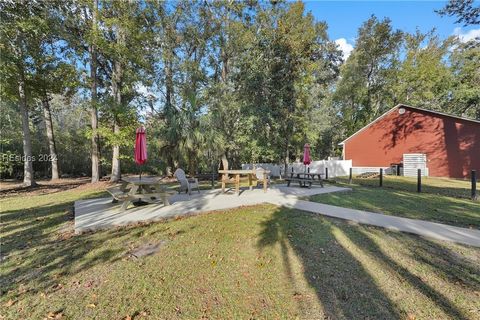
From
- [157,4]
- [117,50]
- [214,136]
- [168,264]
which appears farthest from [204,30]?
[168,264]

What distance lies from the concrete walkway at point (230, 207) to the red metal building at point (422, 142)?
16.0m

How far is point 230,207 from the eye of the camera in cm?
679

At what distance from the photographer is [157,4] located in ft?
58.5

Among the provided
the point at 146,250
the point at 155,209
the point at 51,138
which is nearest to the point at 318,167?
the point at 155,209

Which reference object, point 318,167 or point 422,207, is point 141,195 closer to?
point 422,207

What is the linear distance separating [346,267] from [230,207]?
3.80 meters

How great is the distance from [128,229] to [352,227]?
4.45 metres

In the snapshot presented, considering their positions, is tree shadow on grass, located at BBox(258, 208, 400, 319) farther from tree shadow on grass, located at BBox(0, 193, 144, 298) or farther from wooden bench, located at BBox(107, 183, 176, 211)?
wooden bench, located at BBox(107, 183, 176, 211)

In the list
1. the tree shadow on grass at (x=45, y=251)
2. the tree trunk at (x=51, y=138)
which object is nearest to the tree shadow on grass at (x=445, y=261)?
the tree shadow on grass at (x=45, y=251)

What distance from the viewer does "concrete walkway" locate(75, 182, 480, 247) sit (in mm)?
4672

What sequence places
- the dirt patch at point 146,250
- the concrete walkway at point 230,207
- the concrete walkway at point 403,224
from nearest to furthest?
the dirt patch at point 146,250, the concrete walkway at point 403,224, the concrete walkway at point 230,207

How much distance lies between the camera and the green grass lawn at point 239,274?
255cm

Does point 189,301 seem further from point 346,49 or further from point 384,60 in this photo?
point 346,49

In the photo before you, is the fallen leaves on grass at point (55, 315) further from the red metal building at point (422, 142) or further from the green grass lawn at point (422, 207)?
the red metal building at point (422, 142)
